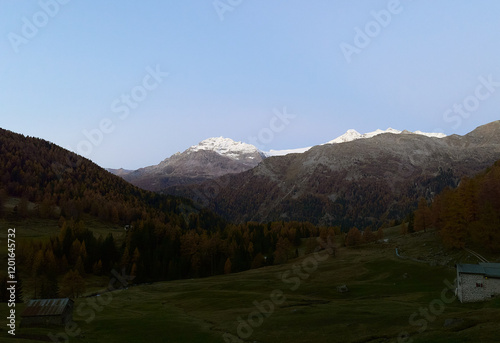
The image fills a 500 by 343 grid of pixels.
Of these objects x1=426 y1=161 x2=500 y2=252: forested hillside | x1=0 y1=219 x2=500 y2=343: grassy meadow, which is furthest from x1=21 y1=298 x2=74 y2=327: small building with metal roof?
x1=426 y1=161 x2=500 y2=252: forested hillside

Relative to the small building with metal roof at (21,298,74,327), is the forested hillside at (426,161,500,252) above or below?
above

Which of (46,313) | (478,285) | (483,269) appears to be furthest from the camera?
(483,269)

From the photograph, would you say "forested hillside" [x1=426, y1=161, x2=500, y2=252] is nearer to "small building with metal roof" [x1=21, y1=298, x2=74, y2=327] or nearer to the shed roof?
the shed roof

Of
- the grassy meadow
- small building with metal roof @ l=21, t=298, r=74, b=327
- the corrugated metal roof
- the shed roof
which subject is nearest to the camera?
the grassy meadow

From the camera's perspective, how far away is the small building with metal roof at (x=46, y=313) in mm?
56625

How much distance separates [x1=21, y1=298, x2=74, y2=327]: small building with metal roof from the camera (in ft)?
186

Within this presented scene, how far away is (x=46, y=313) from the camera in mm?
56875

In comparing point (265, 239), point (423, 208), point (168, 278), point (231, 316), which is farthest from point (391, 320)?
point (265, 239)

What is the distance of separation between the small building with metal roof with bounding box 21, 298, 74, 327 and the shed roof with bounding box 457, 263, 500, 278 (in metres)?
64.8

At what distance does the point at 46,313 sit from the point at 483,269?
233 ft

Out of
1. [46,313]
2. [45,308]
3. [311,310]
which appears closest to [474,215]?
[311,310]

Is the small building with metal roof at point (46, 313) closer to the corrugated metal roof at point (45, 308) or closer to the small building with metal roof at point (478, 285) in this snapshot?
the corrugated metal roof at point (45, 308)

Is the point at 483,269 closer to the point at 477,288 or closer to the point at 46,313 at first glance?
the point at 477,288

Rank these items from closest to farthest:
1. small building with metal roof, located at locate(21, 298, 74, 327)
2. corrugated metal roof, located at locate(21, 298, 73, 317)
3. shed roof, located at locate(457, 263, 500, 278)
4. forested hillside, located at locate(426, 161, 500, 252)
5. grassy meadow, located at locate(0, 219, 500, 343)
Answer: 1. grassy meadow, located at locate(0, 219, 500, 343)
2. small building with metal roof, located at locate(21, 298, 74, 327)
3. corrugated metal roof, located at locate(21, 298, 73, 317)
4. shed roof, located at locate(457, 263, 500, 278)
5. forested hillside, located at locate(426, 161, 500, 252)
